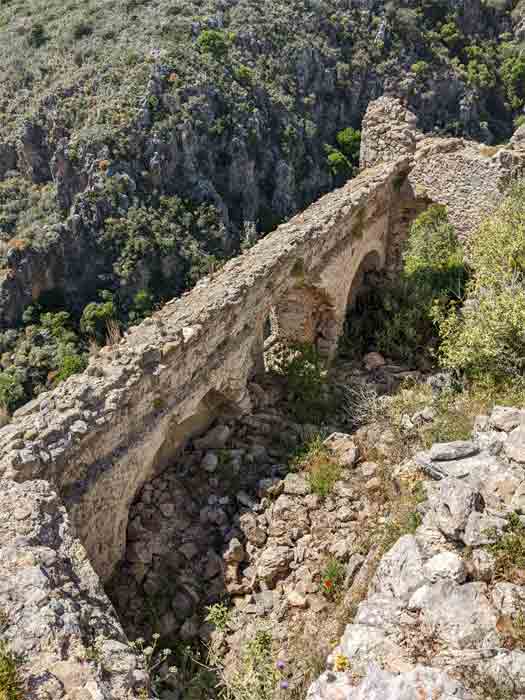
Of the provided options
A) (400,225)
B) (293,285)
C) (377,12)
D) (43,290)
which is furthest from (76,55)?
(293,285)

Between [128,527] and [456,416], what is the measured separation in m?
3.91

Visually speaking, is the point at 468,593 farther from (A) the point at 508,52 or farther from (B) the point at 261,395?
(A) the point at 508,52

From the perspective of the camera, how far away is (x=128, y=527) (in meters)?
6.00

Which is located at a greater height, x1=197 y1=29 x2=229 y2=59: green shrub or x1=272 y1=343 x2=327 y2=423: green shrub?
x1=197 y1=29 x2=229 y2=59: green shrub

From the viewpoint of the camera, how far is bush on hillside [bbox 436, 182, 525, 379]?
6.94 metres

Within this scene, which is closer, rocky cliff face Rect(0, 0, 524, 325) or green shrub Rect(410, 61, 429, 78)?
rocky cliff face Rect(0, 0, 524, 325)

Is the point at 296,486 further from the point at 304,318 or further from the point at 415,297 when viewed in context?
the point at 415,297

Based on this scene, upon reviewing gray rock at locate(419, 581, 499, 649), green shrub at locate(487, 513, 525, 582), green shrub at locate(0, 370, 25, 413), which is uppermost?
green shrub at locate(487, 513, 525, 582)

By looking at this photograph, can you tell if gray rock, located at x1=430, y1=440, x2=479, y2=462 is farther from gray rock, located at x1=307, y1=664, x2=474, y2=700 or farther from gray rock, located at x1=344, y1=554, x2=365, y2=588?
gray rock, located at x1=307, y1=664, x2=474, y2=700

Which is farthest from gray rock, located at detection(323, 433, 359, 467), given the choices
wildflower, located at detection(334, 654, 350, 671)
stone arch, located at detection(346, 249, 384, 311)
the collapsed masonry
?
stone arch, located at detection(346, 249, 384, 311)

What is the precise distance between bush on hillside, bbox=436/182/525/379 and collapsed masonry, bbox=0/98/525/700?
2.27m

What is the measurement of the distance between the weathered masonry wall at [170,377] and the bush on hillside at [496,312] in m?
2.23

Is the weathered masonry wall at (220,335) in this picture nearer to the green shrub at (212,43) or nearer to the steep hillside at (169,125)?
Result: the steep hillside at (169,125)

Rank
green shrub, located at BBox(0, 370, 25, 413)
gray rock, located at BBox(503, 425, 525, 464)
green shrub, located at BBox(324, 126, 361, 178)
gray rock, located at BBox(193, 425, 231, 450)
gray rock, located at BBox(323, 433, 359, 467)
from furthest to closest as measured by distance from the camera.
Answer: green shrub, located at BBox(324, 126, 361, 178) < green shrub, located at BBox(0, 370, 25, 413) < gray rock, located at BBox(193, 425, 231, 450) < gray rock, located at BBox(323, 433, 359, 467) < gray rock, located at BBox(503, 425, 525, 464)
